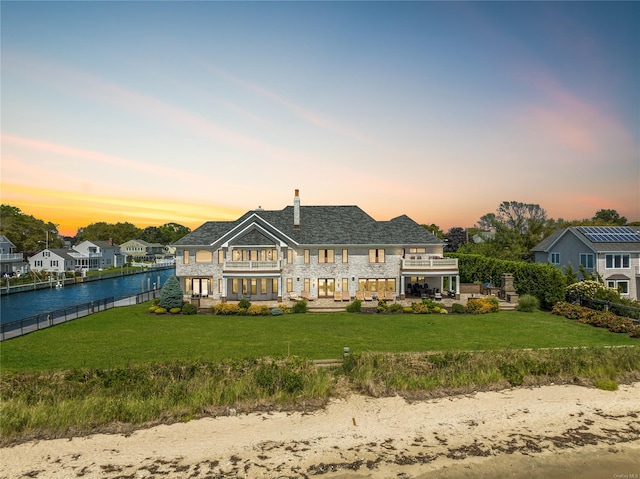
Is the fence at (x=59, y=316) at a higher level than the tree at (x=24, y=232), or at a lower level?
lower

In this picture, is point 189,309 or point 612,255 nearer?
point 189,309

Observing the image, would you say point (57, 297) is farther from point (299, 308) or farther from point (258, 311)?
point (299, 308)

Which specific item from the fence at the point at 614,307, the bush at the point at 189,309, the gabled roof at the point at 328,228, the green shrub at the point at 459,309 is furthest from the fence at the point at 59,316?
the fence at the point at 614,307

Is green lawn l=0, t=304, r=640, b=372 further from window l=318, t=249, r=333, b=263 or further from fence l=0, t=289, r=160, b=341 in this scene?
window l=318, t=249, r=333, b=263

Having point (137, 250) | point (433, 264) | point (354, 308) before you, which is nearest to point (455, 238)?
point (433, 264)

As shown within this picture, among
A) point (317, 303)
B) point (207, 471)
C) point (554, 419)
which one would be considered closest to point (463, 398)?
point (554, 419)

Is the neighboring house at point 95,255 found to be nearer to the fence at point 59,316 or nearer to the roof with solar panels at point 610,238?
the fence at point 59,316

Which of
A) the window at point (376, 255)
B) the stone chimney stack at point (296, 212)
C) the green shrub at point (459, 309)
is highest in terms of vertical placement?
the stone chimney stack at point (296, 212)

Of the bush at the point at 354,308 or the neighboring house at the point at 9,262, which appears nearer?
the bush at the point at 354,308

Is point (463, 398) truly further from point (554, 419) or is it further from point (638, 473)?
point (638, 473)
